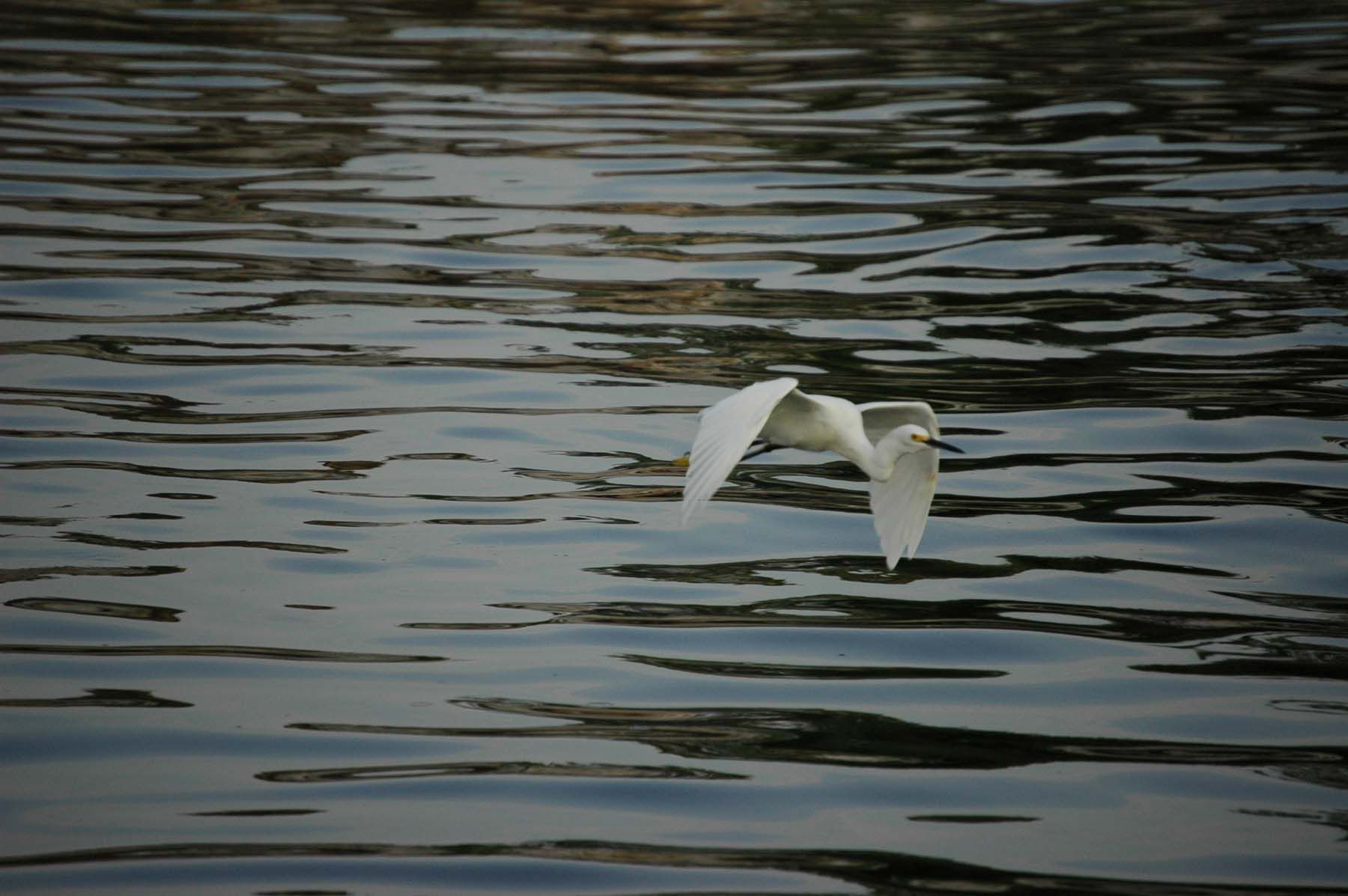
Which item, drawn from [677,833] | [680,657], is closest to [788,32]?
[680,657]

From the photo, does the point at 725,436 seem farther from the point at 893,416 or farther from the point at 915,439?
the point at 893,416

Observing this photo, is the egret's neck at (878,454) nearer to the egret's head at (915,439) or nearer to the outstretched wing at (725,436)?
the egret's head at (915,439)

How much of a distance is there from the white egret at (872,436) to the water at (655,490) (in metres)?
0.51

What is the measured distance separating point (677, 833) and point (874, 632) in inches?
77.1

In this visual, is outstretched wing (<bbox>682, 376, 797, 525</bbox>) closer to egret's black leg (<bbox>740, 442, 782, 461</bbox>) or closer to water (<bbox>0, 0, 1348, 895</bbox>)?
egret's black leg (<bbox>740, 442, 782, 461</bbox>)

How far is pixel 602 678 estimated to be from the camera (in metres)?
6.82

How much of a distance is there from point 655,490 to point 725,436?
2.94 meters

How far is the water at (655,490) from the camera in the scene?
5781 millimetres

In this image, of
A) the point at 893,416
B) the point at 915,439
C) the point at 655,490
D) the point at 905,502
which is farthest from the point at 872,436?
the point at 655,490

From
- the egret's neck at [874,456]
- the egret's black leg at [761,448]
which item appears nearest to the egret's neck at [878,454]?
the egret's neck at [874,456]

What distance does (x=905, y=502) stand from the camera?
7340 millimetres

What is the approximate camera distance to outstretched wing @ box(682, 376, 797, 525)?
5.81 meters

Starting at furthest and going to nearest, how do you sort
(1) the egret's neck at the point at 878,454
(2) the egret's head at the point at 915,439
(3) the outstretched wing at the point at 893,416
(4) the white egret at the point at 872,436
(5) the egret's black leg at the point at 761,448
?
(5) the egret's black leg at the point at 761,448 → (3) the outstretched wing at the point at 893,416 → (1) the egret's neck at the point at 878,454 → (2) the egret's head at the point at 915,439 → (4) the white egret at the point at 872,436

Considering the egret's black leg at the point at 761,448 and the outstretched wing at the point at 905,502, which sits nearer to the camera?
the outstretched wing at the point at 905,502
